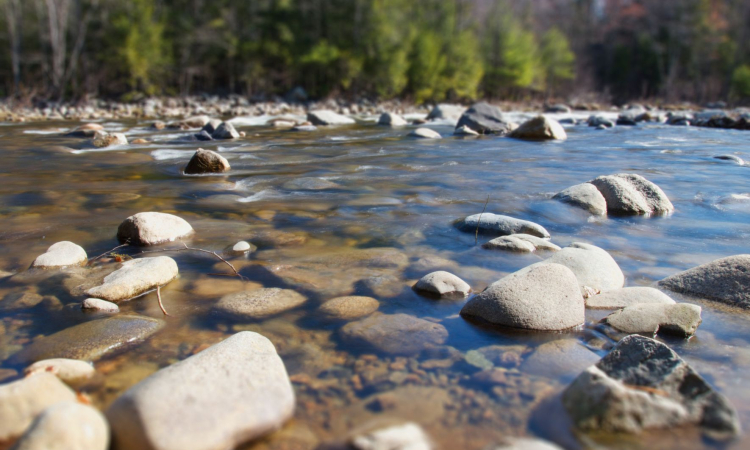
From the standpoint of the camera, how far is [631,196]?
4457 millimetres

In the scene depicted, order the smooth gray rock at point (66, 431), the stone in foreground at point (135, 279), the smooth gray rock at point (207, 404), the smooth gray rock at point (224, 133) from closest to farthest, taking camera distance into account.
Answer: the smooth gray rock at point (66, 431) < the smooth gray rock at point (207, 404) < the stone in foreground at point (135, 279) < the smooth gray rock at point (224, 133)

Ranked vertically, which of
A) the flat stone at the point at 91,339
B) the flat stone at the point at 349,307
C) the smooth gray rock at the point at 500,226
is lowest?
the flat stone at the point at 91,339

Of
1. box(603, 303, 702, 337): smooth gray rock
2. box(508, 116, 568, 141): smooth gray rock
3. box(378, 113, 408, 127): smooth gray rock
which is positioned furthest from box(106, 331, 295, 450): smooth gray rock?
box(378, 113, 408, 127): smooth gray rock

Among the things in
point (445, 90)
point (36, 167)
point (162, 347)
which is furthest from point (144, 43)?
point (162, 347)

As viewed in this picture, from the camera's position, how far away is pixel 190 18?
26688 millimetres

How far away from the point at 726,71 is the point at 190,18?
3572 centimetres

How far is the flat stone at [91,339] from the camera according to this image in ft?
6.75

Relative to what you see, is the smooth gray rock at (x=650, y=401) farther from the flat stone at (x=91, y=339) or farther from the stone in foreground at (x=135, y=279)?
the stone in foreground at (x=135, y=279)

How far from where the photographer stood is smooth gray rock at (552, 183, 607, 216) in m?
4.41

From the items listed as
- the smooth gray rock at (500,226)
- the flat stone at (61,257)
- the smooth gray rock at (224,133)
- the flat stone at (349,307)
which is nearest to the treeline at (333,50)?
the smooth gray rock at (224,133)

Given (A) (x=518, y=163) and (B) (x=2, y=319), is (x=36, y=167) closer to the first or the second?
(B) (x=2, y=319)

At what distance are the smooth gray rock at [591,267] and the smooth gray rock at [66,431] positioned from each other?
204 cm

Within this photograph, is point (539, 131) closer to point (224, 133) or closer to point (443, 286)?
point (224, 133)

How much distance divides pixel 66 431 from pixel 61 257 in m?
1.94
